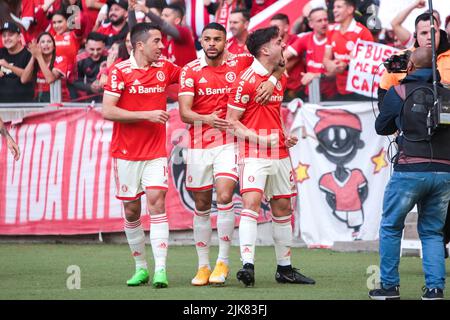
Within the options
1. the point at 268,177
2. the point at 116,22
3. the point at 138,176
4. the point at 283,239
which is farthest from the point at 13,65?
the point at 283,239

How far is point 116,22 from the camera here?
17312 millimetres

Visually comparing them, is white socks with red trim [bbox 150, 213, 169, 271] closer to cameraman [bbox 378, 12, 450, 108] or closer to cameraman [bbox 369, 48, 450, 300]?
cameraman [bbox 369, 48, 450, 300]

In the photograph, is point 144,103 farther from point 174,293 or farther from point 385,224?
point 385,224

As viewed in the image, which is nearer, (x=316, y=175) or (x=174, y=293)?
(x=174, y=293)

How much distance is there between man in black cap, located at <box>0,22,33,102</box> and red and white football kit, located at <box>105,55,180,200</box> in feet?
18.6

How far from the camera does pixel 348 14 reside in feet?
51.5

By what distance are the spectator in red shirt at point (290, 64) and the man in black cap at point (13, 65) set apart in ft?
12.7

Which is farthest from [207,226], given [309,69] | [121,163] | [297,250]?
[309,69]

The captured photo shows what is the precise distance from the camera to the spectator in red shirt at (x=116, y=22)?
17047 mm

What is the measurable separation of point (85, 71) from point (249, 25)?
2621 millimetres

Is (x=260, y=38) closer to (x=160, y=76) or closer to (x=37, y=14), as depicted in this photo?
(x=160, y=76)

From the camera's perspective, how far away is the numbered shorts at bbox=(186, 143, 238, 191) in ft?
35.9

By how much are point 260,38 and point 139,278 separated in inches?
106

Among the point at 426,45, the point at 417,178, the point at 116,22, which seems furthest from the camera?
the point at 116,22
